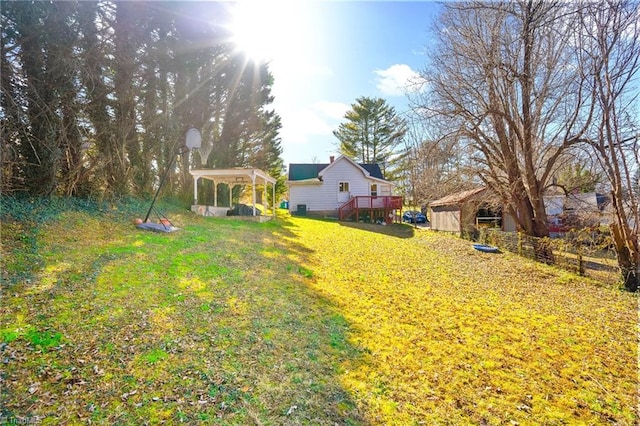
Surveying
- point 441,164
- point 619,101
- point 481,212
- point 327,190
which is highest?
point 619,101

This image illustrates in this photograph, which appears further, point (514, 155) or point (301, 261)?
point (514, 155)

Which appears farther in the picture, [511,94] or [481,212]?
[481,212]

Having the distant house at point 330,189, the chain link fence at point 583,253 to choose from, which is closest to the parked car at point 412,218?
the distant house at point 330,189

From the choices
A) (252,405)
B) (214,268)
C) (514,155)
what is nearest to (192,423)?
(252,405)

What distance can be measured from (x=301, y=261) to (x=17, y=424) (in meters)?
6.62

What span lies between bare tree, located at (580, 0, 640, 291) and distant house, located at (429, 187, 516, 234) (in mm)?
7055

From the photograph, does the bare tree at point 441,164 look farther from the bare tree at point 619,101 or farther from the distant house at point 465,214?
the bare tree at point 619,101

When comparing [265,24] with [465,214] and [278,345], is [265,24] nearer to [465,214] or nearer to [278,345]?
[278,345]

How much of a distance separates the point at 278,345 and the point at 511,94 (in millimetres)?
12119

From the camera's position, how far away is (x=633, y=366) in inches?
171

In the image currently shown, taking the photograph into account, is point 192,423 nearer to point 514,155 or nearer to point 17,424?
point 17,424

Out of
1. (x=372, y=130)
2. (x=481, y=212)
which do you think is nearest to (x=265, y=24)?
(x=481, y=212)

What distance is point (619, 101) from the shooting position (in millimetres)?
8297

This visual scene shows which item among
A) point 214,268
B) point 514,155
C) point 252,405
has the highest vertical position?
point 514,155
